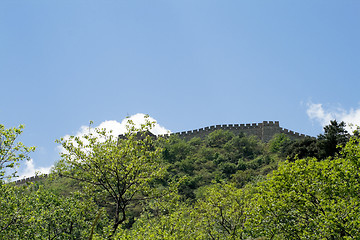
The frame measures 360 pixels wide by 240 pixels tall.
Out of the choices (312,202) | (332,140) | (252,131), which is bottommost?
(312,202)

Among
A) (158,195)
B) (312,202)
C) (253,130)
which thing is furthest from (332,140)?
(253,130)

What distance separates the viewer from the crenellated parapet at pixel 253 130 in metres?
74.0

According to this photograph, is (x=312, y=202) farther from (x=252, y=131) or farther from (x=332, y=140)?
(x=252, y=131)

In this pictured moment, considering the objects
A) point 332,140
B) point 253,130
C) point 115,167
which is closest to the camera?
point 115,167

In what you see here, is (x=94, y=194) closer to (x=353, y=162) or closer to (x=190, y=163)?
(x=353, y=162)

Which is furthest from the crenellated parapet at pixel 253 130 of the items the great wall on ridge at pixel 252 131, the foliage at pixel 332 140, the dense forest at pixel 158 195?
the dense forest at pixel 158 195

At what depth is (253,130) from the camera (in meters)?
77.3

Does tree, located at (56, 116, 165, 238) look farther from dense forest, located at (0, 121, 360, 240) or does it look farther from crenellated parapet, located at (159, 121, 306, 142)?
crenellated parapet, located at (159, 121, 306, 142)

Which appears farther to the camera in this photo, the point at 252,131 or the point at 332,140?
the point at 252,131

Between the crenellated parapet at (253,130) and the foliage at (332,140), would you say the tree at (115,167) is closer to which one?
the foliage at (332,140)

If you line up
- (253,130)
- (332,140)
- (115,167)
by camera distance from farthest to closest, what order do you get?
(253,130) < (332,140) < (115,167)

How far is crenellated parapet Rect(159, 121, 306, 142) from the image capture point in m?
74.0

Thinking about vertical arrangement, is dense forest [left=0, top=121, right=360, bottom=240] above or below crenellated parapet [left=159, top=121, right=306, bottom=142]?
below

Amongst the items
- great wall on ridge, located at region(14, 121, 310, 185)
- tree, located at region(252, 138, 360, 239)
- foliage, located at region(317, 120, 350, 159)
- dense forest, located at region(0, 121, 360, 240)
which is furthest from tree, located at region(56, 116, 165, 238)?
great wall on ridge, located at region(14, 121, 310, 185)
